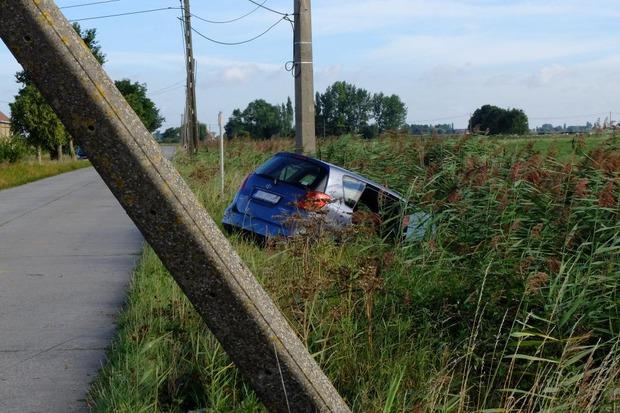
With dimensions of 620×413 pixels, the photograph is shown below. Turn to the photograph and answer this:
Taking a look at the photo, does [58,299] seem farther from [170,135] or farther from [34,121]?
[170,135]

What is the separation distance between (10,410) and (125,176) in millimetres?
2834

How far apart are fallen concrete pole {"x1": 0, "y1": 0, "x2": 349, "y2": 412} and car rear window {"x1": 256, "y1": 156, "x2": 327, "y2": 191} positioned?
7.79 m

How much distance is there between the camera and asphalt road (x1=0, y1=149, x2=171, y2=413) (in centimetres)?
576

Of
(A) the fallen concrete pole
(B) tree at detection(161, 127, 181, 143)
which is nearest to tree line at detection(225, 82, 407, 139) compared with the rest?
(A) the fallen concrete pole

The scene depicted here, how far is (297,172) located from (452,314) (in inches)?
219

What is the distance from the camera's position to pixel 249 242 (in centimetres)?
1036

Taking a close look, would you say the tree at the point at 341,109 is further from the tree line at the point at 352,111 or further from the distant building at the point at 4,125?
the distant building at the point at 4,125

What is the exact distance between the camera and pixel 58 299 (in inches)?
345

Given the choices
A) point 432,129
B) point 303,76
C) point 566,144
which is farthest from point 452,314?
point 303,76

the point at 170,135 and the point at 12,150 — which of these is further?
the point at 170,135

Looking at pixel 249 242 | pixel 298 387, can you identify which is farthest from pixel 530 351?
pixel 249 242

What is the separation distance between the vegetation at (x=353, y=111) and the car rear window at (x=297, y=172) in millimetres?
9623

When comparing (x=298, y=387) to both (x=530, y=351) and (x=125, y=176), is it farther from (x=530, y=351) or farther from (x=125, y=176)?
(x=530, y=351)

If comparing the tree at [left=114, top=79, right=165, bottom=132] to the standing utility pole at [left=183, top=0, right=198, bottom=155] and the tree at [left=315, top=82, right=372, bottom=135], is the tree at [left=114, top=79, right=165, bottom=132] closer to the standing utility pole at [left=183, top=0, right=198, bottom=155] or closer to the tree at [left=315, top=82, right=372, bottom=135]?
the standing utility pole at [left=183, top=0, right=198, bottom=155]
